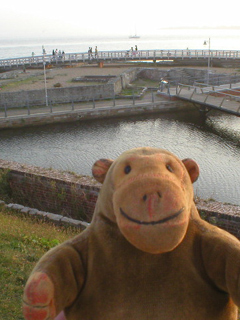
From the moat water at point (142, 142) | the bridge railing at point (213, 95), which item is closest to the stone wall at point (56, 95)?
the moat water at point (142, 142)

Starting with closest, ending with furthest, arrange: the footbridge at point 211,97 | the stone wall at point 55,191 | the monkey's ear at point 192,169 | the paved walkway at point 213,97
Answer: the monkey's ear at point 192,169 → the stone wall at point 55,191 → the paved walkway at point 213,97 → the footbridge at point 211,97

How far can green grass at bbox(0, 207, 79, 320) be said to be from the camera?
430 cm

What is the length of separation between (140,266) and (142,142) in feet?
46.4

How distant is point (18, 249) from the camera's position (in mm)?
5480

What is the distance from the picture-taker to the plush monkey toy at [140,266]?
2242 millimetres

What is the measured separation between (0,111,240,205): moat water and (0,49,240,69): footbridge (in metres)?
19.2

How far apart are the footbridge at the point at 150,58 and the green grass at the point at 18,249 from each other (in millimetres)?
34172

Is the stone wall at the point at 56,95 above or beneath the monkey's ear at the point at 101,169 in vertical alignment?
beneath

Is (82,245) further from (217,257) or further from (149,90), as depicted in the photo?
(149,90)

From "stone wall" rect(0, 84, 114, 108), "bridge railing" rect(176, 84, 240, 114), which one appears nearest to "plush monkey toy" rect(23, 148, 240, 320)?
"bridge railing" rect(176, 84, 240, 114)

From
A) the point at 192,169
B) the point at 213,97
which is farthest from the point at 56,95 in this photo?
the point at 192,169

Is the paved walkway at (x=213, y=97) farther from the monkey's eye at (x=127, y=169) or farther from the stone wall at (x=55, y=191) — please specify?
the monkey's eye at (x=127, y=169)

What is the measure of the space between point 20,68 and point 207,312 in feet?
131

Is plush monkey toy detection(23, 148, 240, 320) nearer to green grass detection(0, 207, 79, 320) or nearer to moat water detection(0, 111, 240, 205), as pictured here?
green grass detection(0, 207, 79, 320)
